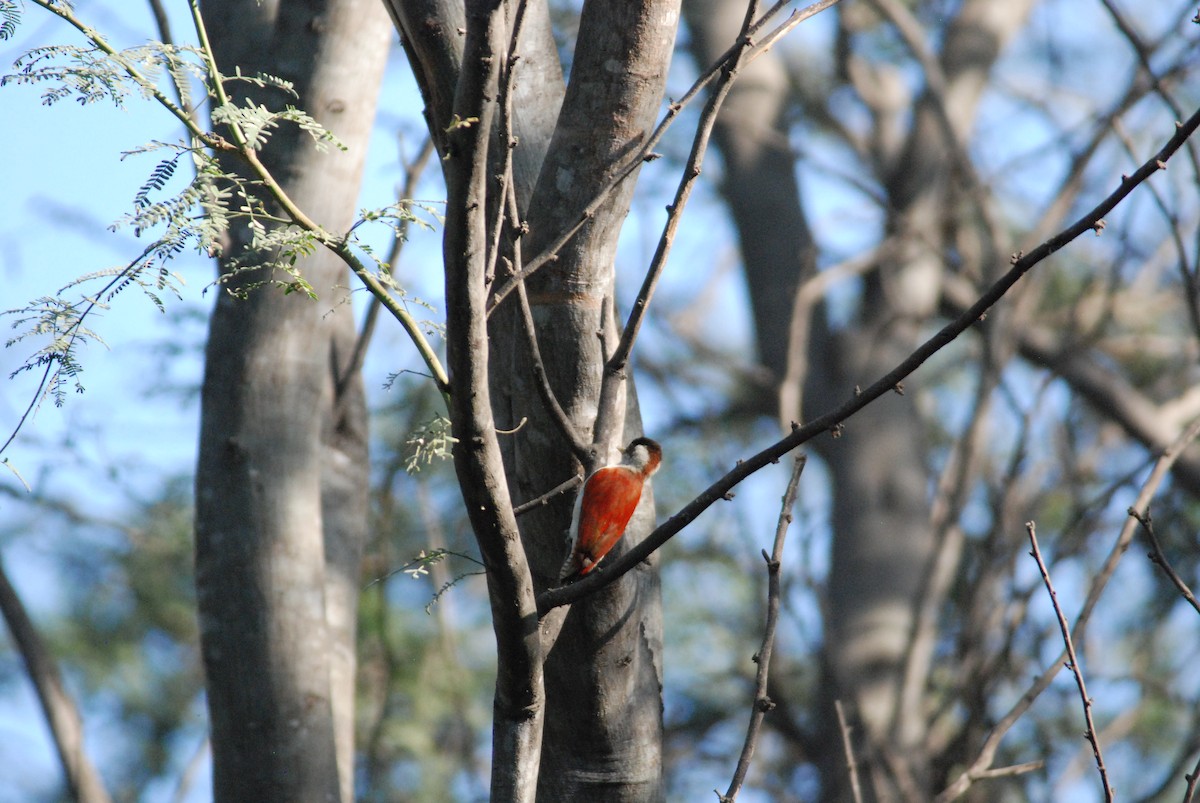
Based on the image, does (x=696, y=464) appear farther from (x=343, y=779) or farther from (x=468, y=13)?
(x=468, y=13)

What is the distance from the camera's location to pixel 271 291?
8.87 ft

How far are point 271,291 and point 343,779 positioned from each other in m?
1.29

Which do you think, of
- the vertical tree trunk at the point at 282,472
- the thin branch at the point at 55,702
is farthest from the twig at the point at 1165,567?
the thin branch at the point at 55,702

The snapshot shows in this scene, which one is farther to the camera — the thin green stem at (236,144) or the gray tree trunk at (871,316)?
the gray tree trunk at (871,316)

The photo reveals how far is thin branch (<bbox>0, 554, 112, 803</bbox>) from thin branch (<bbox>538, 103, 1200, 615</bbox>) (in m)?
1.95

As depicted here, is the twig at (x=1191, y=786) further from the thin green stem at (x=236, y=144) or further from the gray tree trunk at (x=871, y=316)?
the gray tree trunk at (x=871, y=316)

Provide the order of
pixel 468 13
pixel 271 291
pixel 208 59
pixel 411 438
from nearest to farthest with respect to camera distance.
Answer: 1. pixel 468 13
2. pixel 208 59
3. pixel 411 438
4. pixel 271 291

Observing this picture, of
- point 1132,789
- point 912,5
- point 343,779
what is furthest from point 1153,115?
point 343,779

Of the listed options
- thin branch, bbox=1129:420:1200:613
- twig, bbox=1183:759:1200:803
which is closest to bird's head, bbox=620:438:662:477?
thin branch, bbox=1129:420:1200:613

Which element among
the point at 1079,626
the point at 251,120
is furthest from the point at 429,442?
the point at 1079,626

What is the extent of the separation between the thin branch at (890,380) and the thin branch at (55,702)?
1.95 m

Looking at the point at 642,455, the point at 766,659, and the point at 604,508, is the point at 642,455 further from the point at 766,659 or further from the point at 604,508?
the point at 766,659

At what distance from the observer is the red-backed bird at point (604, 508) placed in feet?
6.08

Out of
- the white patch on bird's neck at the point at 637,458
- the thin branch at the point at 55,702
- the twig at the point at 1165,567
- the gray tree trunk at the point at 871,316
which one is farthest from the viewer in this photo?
the gray tree trunk at the point at 871,316
